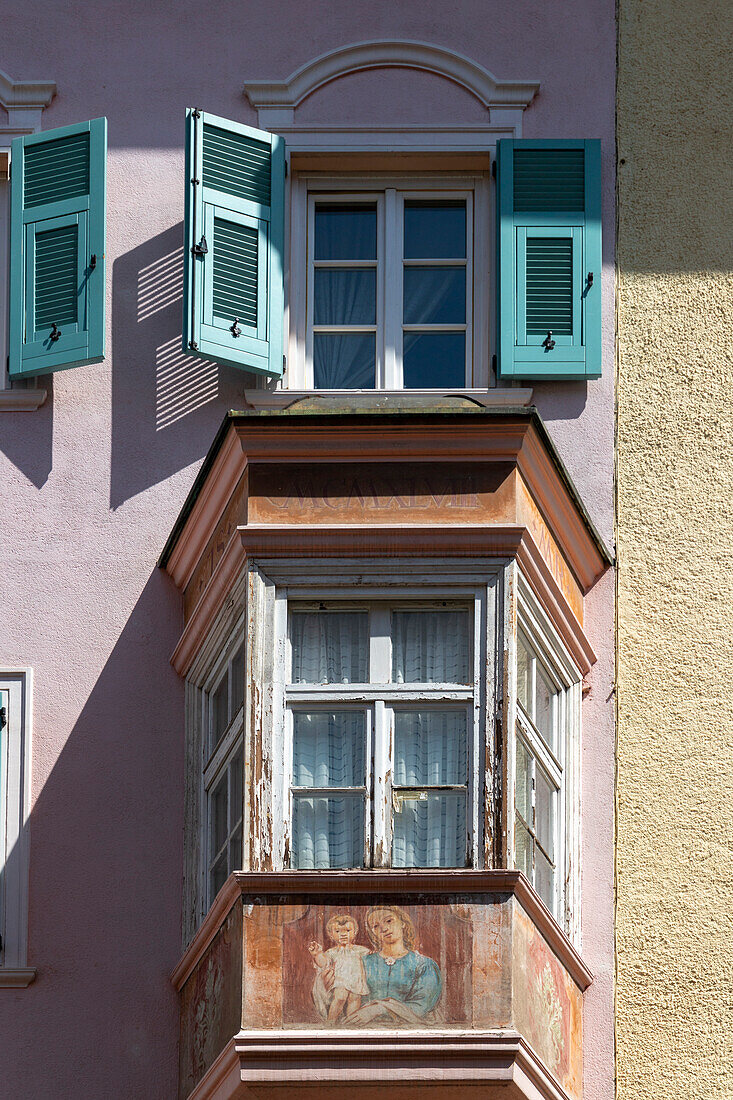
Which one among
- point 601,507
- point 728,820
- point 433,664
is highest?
point 601,507

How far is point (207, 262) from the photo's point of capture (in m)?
12.3

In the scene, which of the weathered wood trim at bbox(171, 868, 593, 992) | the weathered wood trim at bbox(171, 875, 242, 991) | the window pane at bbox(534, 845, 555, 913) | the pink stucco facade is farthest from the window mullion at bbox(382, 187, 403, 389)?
the weathered wood trim at bbox(171, 868, 593, 992)

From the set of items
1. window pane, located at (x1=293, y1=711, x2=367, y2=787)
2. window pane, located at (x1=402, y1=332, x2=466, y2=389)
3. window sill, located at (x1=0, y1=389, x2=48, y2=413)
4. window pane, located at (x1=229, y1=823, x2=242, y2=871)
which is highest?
window pane, located at (x1=402, y1=332, x2=466, y2=389)

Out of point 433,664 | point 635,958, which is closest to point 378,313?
point 433,664

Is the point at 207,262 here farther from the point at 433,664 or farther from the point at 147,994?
the point at 147,994

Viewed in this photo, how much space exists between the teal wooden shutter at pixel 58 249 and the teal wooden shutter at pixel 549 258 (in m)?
2.04

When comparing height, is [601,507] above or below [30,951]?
above

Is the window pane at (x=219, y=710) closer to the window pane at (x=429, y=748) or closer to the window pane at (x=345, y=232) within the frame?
the window pane at (x=429, y=748)

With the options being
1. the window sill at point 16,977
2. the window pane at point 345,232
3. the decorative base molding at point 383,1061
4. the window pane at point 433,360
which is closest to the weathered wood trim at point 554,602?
the window pane at point 433,360

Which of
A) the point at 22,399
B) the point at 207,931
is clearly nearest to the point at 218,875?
the point at 207,931

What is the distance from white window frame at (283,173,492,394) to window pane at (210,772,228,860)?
7.26ft

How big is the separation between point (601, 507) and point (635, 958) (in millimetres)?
2236

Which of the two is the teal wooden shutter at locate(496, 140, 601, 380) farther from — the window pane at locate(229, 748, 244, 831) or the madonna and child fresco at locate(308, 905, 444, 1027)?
the madonna and child fresco at locate(308, 905, 444, 1027)

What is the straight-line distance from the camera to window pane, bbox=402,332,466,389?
1263cm
